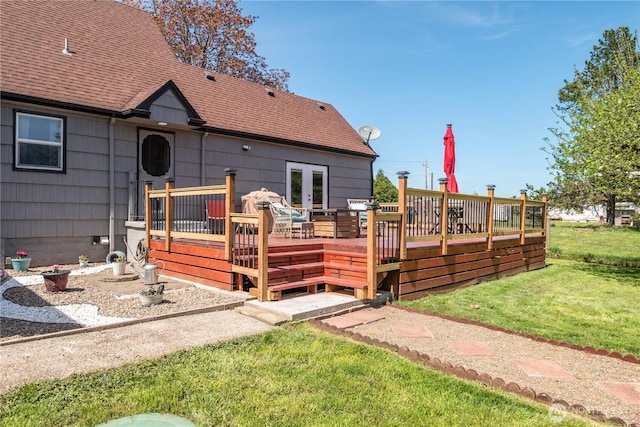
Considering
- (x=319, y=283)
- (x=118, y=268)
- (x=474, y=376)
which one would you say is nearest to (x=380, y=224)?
(x=319, y=283)

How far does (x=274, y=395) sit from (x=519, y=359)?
227 cm

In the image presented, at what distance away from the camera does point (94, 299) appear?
5.18 m

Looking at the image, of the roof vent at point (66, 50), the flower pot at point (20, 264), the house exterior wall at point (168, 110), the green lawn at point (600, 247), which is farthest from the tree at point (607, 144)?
the roof vent at point (66, 50)

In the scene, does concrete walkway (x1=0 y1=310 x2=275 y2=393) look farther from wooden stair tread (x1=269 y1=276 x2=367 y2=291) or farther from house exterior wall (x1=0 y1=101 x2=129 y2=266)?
house exterior wall (x1=0 y1=101 x2=129 y2=266)

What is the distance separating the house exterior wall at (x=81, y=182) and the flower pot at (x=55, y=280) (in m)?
2.42

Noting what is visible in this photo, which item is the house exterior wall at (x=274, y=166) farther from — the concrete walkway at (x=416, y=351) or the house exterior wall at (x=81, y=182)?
the concrete walkway at (x=416, y=351)

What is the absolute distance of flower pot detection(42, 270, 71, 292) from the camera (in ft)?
17.8

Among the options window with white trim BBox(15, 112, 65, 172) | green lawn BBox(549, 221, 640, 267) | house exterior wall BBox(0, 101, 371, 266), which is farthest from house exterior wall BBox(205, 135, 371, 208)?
green lawn BBox(549, 221, 640, 267)

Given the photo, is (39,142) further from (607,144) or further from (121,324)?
(607,144)

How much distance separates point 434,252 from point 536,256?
475cm

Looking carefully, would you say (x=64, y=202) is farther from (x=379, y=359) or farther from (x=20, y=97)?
(x=379, y=359)

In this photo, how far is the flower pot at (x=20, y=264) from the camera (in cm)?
679

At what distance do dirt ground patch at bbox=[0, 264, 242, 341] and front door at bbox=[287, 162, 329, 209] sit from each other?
567 centimetres

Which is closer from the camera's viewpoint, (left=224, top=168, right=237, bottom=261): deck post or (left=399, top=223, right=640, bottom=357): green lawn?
(left=399, top=223, right=640, bottom=357): green lawn
